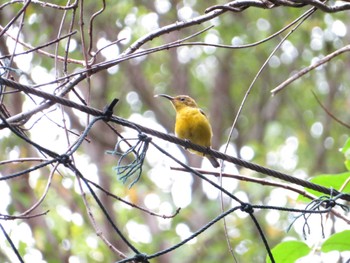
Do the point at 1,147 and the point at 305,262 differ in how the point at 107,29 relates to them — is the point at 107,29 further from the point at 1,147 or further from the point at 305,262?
the point at 305,262

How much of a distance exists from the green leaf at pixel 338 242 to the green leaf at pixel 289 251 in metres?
0.08

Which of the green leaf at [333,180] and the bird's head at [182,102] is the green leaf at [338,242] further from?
the bird's head at [182,102]

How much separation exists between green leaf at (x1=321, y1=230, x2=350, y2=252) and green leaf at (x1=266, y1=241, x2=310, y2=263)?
8cm

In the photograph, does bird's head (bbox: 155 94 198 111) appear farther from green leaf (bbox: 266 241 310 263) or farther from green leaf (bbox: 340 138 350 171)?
green leaf (bbox: 266 241 310 263)

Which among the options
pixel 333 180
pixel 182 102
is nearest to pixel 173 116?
pixel 182 102

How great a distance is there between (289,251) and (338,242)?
0.17m

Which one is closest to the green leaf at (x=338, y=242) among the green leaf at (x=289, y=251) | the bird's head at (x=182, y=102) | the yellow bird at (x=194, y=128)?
the green leaf at (x=289, y=251)

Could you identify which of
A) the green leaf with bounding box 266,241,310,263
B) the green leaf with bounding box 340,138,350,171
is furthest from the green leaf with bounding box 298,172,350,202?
the green leaf with bounding box 266,241,310,263

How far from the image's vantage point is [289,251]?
222 centimetres

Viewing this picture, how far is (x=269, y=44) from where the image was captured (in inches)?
273

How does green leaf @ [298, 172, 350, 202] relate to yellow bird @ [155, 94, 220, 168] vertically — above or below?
below

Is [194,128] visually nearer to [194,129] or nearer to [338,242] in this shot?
[194,129]

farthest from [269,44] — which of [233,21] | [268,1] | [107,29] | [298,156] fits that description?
[268,1]

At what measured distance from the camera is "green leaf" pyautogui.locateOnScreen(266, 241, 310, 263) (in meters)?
2.21
